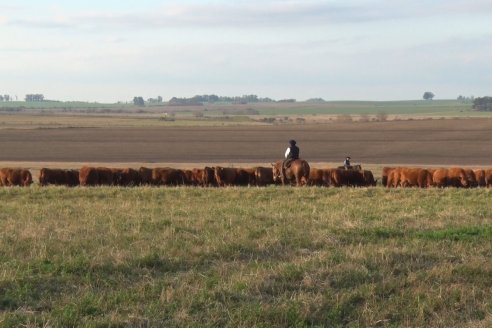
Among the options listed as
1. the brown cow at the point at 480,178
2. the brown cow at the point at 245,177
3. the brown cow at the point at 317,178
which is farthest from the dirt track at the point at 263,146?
the brown cow at the point at 317,178

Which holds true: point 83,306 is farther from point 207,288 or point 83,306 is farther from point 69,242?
point 69,242

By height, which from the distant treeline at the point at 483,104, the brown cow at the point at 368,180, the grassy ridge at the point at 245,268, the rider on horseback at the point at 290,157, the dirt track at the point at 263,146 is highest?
the grassy ridge at the point at 245,268

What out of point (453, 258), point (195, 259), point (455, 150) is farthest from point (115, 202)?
point (455, 150)

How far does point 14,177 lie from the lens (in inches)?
1147

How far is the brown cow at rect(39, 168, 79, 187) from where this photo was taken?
28.6 m

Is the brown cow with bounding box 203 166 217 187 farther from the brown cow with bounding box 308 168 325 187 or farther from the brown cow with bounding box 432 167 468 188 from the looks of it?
the brown cow with bounding box 432 167 468 188

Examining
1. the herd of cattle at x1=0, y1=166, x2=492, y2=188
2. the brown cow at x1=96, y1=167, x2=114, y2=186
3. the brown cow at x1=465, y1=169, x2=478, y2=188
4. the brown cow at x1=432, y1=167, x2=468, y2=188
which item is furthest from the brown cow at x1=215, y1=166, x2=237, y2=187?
the brown cow at x1=465, y1=169, x2=478, y2=188

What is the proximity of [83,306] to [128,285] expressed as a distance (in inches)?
42.1

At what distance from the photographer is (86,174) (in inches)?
1145

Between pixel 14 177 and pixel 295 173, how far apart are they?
10556 millimetres

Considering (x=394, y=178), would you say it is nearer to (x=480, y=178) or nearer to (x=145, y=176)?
(x=480, y=178)

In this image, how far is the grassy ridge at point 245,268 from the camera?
7680mm

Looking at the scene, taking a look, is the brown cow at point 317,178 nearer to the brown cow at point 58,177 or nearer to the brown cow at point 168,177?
the brown cow at point 168,177

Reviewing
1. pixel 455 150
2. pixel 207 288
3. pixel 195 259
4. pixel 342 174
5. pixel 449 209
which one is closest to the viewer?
pixel 207 288
